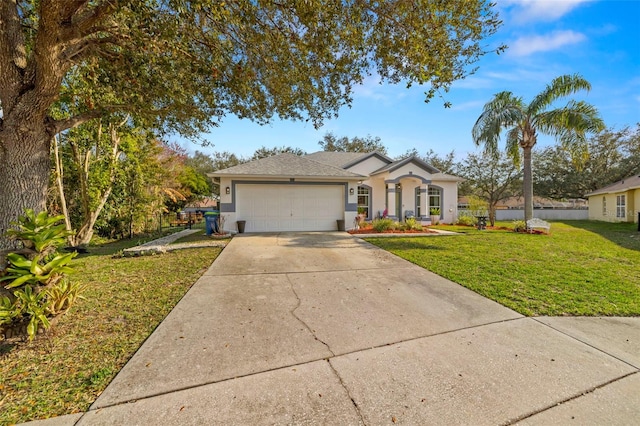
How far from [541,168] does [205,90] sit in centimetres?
3625

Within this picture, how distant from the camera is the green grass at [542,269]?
438 centimetres

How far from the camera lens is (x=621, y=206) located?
752 inches

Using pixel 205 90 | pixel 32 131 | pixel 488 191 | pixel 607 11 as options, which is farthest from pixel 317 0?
pixel 488 191

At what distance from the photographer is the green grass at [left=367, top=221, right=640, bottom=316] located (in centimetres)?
438

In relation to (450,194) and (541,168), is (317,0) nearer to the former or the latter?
(450,194)

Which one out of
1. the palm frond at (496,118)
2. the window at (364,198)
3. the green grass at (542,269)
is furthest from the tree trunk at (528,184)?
the window at (364,198)

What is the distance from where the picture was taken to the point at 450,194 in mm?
18656

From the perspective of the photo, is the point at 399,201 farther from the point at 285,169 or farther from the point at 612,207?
the point at 612,207

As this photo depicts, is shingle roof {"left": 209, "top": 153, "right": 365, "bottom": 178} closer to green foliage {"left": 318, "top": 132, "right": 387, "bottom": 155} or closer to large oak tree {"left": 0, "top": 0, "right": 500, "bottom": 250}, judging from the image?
large oak tree {"left": 0, "top": 0, "right": 500, "bottom": 250}

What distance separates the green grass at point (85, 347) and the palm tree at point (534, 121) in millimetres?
13965

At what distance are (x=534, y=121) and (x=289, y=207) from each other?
484 inches

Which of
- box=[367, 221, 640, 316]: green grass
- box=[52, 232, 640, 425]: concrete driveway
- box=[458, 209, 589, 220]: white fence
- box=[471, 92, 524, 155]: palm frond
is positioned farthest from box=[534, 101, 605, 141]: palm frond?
box=[458, 209, 589, 220]: white fence

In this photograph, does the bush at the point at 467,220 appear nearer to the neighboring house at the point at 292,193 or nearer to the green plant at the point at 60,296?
the neighboring house at the point at 292,193

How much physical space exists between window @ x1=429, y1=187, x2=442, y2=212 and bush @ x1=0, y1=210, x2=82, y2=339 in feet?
60.9
